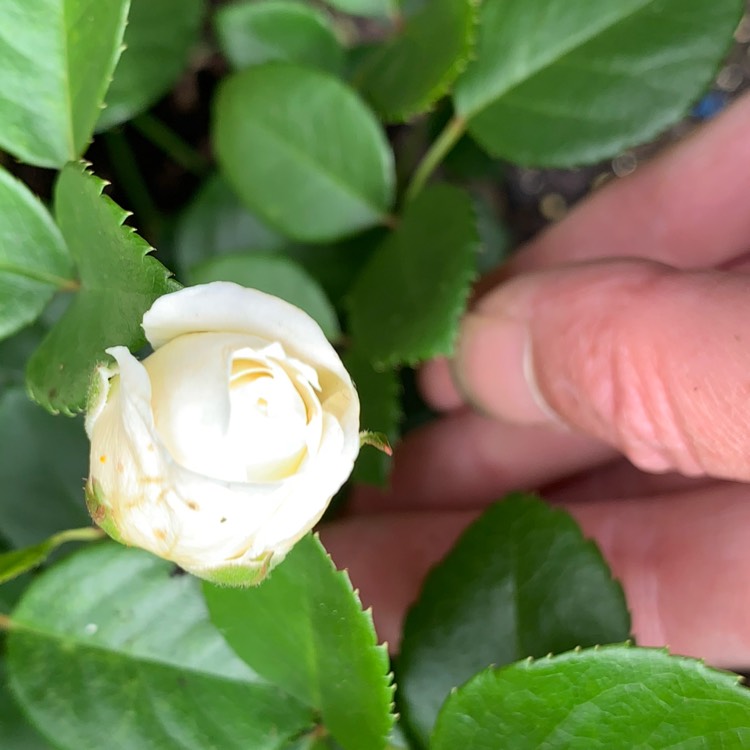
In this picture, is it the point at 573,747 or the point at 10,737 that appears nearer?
the point at 573,747

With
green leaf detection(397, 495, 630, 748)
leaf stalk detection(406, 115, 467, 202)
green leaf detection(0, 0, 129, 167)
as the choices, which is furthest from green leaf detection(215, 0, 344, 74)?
green leaf detection(397, 495, 630, 748)

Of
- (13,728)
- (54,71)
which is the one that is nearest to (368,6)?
(54,71)

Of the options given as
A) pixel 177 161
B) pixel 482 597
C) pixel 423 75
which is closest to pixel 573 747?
pixel 482 597

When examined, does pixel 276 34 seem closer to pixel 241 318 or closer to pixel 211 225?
pixel 211 225

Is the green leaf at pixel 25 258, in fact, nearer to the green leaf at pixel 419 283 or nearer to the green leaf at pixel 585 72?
the green leaf at pixel 419 283

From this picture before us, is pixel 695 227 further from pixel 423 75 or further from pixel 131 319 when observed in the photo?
pixel 131 319

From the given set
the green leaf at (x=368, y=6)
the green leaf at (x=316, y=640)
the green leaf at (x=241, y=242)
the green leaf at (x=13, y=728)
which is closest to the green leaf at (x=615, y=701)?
the green leaf at (x=316, y=640)
